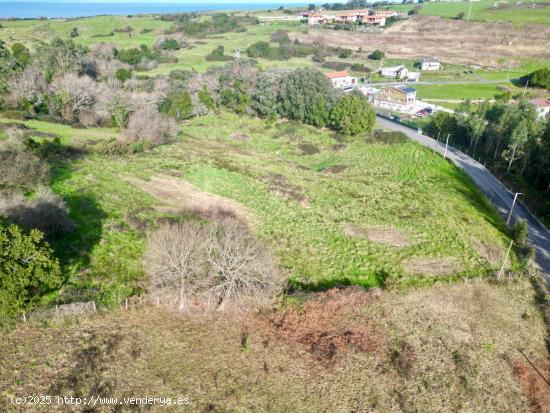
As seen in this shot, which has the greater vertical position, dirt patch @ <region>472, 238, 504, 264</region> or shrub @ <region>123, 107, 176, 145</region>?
shrub @ <region>123, 107, 176, 145</region>

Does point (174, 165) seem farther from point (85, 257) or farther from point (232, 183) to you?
point (85, 257)

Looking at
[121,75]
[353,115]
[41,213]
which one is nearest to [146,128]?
[41,213]

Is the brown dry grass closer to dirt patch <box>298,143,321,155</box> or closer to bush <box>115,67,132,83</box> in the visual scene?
dirt patch <box>298,143,321,155</box>

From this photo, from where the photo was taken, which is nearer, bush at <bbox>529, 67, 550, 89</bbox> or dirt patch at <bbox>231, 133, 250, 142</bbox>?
dirt patch at <bbox>231, 133, 250, 142</bbox>

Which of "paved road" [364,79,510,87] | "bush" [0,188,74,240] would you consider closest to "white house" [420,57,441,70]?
"paved road" [364,79,510,87]

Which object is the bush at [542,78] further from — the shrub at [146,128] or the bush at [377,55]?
the shrub at [146,128]

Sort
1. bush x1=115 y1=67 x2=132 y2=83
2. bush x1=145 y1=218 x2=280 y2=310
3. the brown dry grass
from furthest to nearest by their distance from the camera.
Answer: bush x1=115 y1=67 x2=132 y2=83, bush x1=145 y1=218 x2=280 y2=310, the brown dry grass

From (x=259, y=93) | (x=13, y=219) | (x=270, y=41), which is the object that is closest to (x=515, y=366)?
(x=13, y=219)
